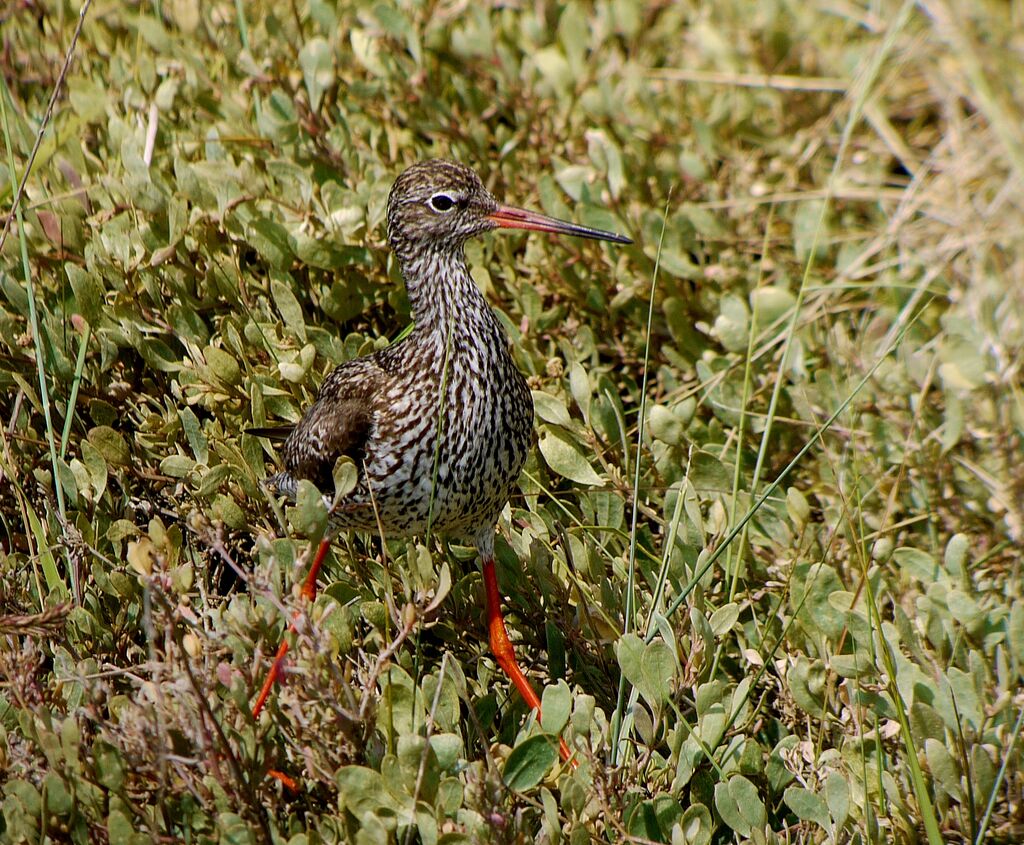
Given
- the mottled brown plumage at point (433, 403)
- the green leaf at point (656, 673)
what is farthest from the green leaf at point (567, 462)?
the green leaf at point (656, 673)

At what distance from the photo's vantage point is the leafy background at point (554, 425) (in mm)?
3434

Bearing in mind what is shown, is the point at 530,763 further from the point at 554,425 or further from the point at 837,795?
the point at 554,425

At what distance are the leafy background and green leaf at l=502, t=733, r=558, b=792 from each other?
1.0 inches

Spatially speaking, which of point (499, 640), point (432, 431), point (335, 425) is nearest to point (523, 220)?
point (432, 431)

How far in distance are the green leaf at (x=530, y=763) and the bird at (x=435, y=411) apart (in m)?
0.32

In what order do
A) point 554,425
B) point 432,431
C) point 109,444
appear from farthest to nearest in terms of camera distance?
point 554,425
point 109,444
point 432,431

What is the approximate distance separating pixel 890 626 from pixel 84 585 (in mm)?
2712

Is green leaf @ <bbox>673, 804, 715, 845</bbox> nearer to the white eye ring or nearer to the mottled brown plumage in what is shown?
the mottled brown plumage

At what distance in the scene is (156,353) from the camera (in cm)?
492

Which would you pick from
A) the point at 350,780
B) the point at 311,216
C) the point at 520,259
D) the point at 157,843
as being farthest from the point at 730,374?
the point at 157,843

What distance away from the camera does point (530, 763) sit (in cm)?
357

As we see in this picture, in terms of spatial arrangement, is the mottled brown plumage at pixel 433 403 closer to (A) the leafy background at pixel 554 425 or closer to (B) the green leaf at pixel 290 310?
(A) the leafy background at pixel 554 425

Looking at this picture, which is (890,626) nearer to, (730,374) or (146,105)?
(730,374)

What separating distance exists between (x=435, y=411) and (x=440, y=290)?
0.52 m
